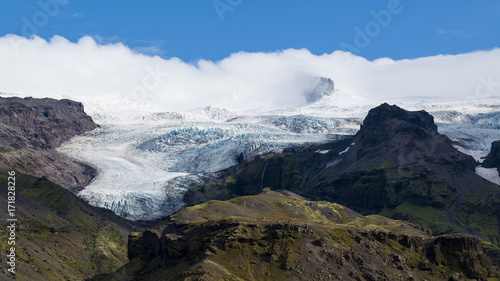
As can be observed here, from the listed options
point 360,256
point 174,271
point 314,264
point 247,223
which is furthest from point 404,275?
point 174,271

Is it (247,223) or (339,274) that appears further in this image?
(247,223)

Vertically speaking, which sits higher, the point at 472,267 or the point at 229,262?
the point at 229,262

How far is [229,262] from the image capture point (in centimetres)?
18112

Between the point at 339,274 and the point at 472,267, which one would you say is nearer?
the point at 339,274

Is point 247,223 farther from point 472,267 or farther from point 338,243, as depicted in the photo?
point 472,267

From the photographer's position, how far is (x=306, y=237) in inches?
7539

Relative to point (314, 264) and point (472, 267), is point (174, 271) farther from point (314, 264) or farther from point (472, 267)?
point (472, 267)

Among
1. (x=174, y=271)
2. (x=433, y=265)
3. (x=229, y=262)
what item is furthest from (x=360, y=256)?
(x=174, y=271)

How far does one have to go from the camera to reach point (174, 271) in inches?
7333

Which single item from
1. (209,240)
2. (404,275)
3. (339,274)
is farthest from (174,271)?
(404,275)

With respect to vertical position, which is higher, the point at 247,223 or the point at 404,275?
the point at 247,223

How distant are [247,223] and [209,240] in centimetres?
1174

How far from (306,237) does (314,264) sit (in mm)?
12602

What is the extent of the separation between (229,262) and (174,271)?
49.8 feet
